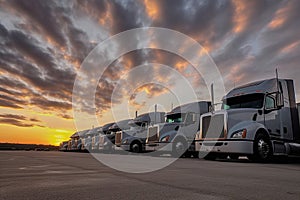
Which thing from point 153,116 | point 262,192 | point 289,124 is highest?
point 153,116

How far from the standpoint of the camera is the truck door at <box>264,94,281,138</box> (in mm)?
10539

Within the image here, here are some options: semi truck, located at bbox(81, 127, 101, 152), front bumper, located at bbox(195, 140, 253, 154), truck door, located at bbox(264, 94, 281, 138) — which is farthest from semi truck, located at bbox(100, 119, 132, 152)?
truck door, located at bbox(264, 94, 281, 138)

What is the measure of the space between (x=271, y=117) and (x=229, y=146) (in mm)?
2115

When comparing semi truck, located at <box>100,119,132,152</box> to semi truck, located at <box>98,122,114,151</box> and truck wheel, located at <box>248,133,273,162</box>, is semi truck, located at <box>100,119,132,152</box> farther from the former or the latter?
truck wheel, located at <box>248,133,273,162</box>

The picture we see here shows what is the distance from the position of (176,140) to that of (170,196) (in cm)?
1140

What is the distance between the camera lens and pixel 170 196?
310 cm

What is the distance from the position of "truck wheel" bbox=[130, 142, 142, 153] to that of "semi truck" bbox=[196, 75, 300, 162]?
7899mm

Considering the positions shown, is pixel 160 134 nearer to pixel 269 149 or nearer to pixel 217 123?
pixel 217 123

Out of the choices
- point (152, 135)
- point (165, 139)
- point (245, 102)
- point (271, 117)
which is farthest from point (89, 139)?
point (271, 117)

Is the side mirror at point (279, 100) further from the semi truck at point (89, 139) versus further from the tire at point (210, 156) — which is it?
the semi truck at point (89, 139)

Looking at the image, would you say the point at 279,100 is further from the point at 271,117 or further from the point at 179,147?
the point at 179,147

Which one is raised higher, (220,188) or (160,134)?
(160,134)

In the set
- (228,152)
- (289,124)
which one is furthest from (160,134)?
(289,124)

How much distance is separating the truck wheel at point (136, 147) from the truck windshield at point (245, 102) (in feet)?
27.7
